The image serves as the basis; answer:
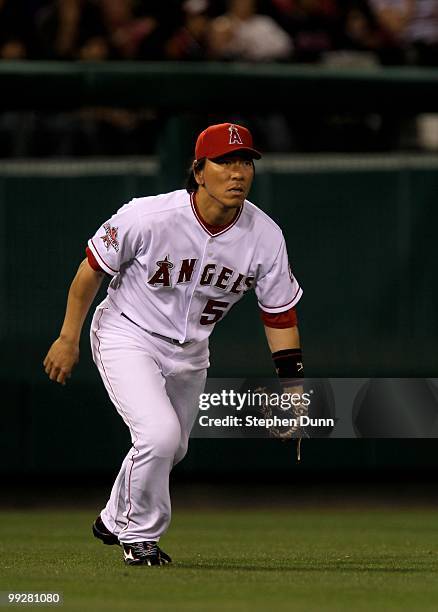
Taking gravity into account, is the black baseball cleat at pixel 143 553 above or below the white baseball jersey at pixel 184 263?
below

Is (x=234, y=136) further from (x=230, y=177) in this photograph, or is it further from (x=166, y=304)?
(x=166, y=304)

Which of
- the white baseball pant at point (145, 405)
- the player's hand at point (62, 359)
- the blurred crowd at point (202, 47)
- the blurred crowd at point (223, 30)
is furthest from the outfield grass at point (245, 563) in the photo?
the blurred crowd at point (223, 30)

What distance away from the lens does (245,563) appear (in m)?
6.79

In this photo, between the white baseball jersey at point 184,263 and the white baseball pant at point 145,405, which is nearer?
the white baseball pant at point 145,405

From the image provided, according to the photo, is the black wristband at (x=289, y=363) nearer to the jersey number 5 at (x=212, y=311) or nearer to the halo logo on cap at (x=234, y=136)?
the jersey number 5 at (x=212, y=311)

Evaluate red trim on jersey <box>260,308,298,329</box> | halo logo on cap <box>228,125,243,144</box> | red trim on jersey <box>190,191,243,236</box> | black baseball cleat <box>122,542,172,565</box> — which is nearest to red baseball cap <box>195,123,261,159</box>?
halo logo on cap <box>228,125,243,144</box>

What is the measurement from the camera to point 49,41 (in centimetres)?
1103

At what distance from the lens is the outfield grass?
17.6ft

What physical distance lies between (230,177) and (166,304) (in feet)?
2.17

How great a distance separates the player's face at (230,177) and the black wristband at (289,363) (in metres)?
0.75

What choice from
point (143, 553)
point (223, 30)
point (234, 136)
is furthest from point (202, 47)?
point (143, 553)

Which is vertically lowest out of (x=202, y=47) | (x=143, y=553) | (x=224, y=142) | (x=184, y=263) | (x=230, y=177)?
(x=143, y=553)

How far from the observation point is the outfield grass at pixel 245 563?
5.36 metres

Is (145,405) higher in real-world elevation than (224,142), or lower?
lower
